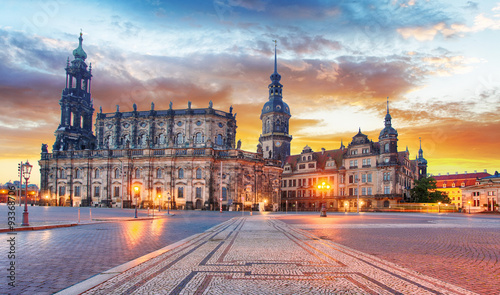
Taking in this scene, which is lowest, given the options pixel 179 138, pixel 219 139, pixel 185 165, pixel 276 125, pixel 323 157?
pixel 185 165

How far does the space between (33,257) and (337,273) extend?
7418 mm

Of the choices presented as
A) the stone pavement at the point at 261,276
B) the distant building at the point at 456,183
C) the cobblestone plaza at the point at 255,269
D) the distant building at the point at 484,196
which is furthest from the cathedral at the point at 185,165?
the stone pavement at the point at 261,276

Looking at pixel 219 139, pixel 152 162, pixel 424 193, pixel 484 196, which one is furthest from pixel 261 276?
pixel 424 193

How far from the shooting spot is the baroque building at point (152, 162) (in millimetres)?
68062

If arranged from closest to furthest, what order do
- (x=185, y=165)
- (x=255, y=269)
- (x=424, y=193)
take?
(x=255, y=269)
(x=185, y=165)
(x=424, y=193)

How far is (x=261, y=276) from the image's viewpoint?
294 inches

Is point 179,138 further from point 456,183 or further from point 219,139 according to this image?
point 456,183

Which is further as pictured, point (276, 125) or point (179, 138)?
point (276, 125)

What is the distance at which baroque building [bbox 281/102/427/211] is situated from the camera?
Result: 3014 inches

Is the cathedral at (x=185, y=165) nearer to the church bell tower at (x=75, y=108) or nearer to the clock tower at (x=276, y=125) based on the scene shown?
the church bell tower at (x=75, y=108)

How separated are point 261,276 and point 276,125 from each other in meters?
93.2

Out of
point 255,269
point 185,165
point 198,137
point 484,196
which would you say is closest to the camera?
point 255,269

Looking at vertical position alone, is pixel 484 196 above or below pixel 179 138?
below

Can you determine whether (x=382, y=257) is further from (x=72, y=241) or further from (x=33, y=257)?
(x=72, y=241)
